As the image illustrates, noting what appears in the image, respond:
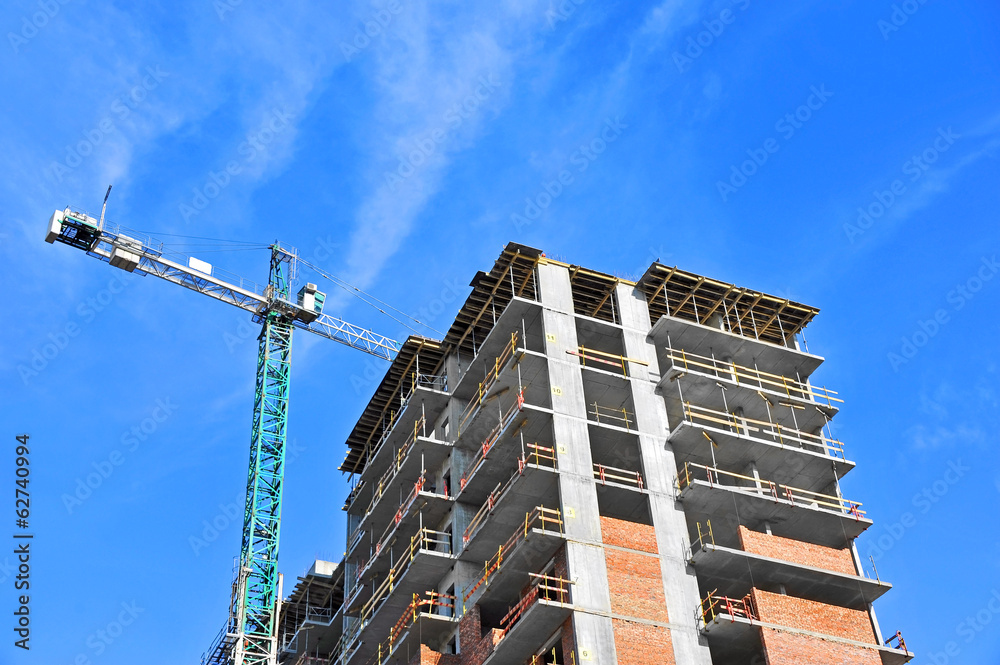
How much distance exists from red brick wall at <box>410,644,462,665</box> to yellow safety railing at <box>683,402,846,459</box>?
1519 cm

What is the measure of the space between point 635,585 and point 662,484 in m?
5.83

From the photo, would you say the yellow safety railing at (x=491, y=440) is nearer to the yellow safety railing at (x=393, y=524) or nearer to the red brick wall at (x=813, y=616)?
the yellow safety railing at (x=393, y=524)

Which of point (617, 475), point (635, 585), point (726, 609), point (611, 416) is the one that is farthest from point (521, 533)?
point (726, 609)

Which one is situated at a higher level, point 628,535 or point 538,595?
point 628,535

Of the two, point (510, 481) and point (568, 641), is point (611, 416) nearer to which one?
point (510, 481)

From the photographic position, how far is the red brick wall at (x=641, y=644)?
1828 inches

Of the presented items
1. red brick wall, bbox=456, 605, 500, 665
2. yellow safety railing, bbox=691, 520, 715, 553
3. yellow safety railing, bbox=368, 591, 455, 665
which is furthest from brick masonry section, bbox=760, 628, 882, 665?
yellow safety railing, bbox=368, 591, 455, 665

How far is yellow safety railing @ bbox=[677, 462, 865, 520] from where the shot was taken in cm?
5434

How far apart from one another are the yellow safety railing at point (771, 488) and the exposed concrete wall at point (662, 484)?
112cm

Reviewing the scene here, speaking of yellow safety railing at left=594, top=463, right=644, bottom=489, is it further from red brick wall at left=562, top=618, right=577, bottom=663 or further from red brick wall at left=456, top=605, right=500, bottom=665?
red brick wall at left=456, top=605, right=500, bottom=665

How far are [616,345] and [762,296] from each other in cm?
917

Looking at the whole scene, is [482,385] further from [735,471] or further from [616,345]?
[735,471]

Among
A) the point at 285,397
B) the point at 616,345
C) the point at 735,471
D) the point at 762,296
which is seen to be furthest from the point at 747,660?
the point at 285,397

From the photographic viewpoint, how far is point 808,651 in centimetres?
4872
